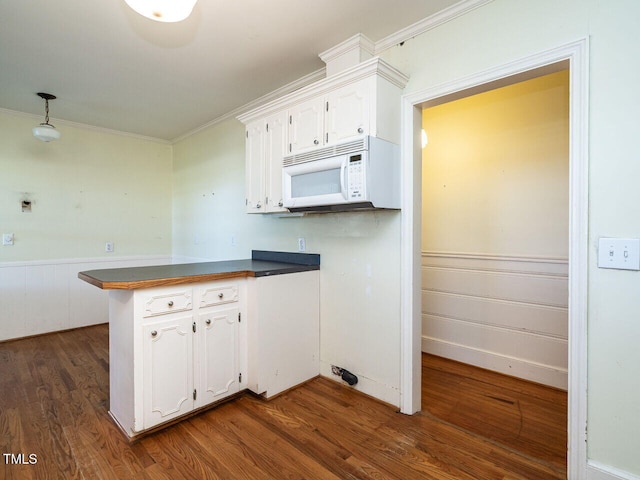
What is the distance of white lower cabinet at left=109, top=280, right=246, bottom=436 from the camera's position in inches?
75.1

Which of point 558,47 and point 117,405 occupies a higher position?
point 558,47

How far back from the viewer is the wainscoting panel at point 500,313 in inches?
101

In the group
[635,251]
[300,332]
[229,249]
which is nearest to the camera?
[635,251]

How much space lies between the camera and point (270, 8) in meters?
1.99

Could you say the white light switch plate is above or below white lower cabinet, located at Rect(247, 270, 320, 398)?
above

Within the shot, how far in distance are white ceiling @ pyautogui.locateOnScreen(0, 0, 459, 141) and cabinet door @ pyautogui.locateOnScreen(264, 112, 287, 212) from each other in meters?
0.48

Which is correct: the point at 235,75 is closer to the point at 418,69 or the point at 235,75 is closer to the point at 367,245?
the point at 418,69

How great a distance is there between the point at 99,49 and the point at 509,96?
3150 mm

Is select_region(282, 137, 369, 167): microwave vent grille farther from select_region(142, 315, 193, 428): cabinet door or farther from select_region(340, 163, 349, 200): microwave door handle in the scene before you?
select_region(142, 315, 193, 428): cabinet door

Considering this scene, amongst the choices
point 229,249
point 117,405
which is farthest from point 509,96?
point 117,405

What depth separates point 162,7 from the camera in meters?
1.37

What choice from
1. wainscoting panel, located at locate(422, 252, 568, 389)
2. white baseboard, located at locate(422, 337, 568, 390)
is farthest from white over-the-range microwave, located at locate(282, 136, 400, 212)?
white baseboard, located at locate(422, 337, 568, 390)

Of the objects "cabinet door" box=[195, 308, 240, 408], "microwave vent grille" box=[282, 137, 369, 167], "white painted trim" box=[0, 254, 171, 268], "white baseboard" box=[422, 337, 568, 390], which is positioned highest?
"microwave vent grille" box=[282, 137, 369, 167]

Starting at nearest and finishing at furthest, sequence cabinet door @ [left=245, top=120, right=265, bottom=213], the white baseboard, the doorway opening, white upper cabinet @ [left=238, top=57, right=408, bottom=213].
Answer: white upper cabinet @ [left=238, top=57, right=408, bottom=213], the doorway opening, the white baseboard, cabinet door @ [left=245, top=120, right=265, bottom=213]
